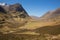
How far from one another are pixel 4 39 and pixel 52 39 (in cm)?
2143

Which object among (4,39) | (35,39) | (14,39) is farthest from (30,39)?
(4,39)

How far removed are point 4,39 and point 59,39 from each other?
24730 mm

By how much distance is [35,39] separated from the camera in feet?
211

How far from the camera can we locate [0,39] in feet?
205

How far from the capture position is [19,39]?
63.8 m

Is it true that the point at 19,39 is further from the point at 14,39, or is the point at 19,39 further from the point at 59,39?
the point at 59,39

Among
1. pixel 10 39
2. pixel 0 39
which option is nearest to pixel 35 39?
pixel 10 39

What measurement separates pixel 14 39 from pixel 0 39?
241 inches

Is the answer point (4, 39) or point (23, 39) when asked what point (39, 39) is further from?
point (4, 39)

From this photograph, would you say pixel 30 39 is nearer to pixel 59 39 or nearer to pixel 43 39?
pixel 43 39

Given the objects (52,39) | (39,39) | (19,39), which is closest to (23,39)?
(19,39)

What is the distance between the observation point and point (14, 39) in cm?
6400

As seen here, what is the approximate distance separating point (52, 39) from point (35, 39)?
770 centimetres

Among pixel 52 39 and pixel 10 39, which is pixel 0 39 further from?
pixel 52 39
